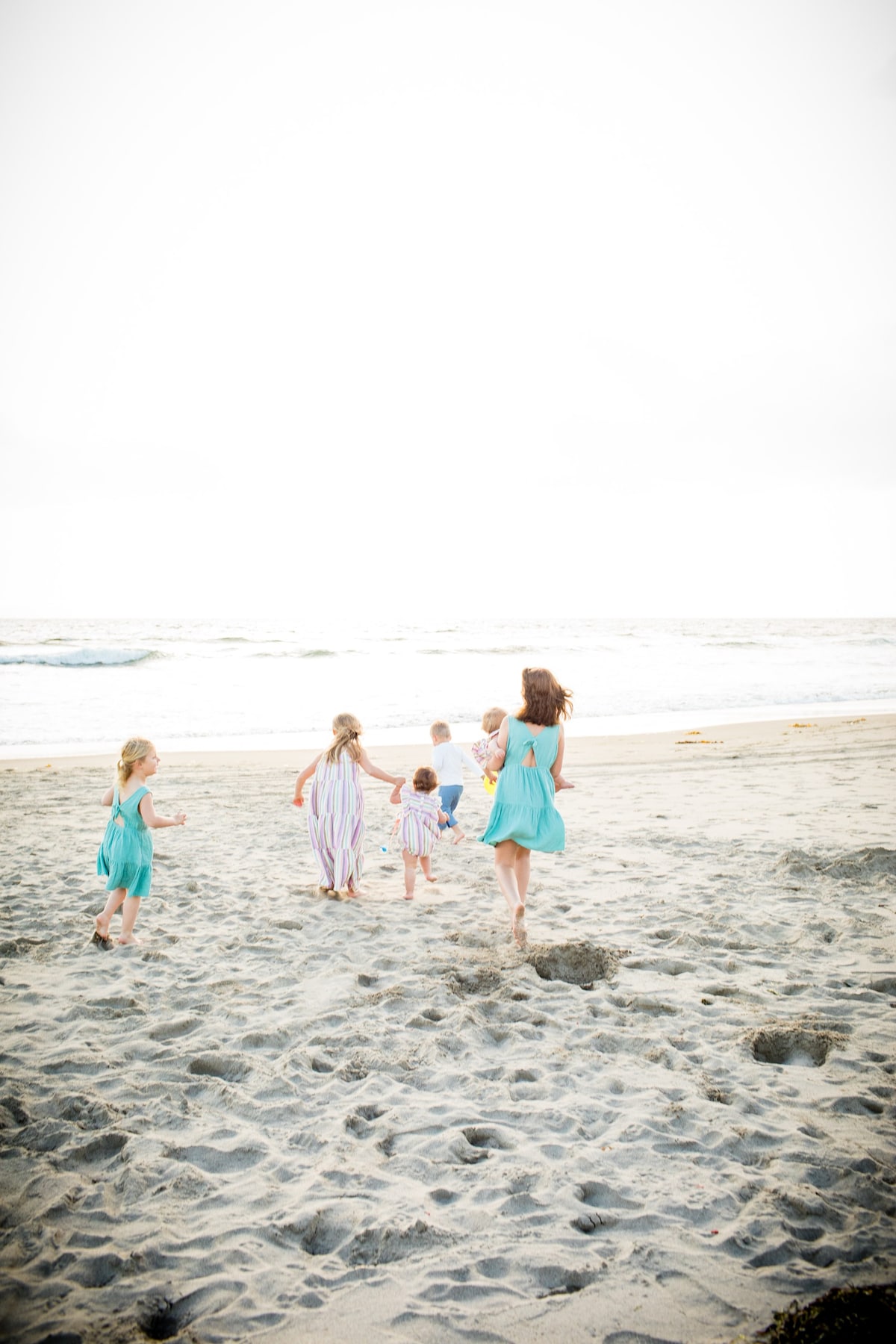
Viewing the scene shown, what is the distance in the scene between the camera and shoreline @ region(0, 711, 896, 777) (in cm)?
1233

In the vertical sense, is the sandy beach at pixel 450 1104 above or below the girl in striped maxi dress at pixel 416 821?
below

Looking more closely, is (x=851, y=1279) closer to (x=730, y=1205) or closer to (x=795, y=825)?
(x=730, y=1205)

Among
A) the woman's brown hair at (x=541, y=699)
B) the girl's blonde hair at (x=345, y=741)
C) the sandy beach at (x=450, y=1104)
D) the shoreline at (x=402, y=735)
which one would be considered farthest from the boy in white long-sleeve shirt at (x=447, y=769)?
the shoreline at (x=402, y=735)

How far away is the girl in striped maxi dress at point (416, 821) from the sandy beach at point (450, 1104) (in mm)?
405

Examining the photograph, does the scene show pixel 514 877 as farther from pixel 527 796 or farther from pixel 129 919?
pixel 129 919

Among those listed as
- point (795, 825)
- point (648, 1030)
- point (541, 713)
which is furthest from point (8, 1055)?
point (795, 825)

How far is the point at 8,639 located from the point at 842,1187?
156 ft

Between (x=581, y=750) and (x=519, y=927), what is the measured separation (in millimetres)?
8737

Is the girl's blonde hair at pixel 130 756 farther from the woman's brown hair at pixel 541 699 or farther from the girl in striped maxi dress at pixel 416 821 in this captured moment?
the woman's brown hair at pixel 541 699

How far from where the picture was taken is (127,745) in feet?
17.0

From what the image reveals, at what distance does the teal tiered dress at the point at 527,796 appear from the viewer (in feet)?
17.1

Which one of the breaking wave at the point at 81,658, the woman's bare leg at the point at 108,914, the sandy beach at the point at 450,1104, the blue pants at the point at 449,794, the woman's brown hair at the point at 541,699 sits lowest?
the sandy beach at the point at 450,1104

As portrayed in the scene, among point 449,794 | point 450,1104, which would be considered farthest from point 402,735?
point 450,1104

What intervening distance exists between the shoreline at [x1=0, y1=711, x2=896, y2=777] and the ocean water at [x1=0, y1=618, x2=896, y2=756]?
72 centimetres
